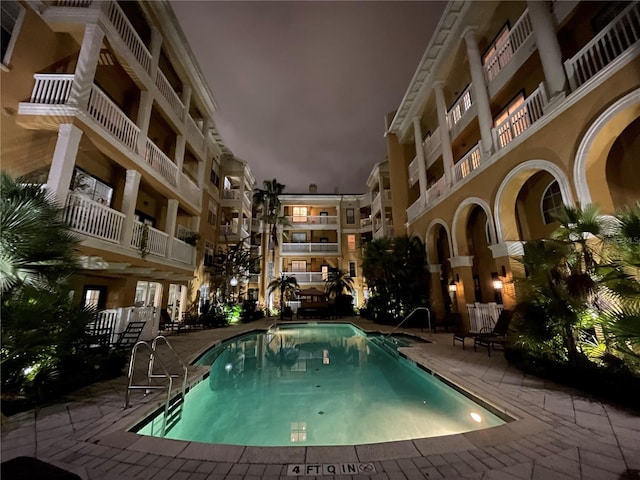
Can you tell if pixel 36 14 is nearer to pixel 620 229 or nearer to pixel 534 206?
pixel 620 229

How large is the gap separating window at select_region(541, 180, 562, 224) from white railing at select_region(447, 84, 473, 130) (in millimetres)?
4653

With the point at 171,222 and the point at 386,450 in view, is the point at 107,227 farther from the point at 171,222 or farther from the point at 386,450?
the point at 386,450

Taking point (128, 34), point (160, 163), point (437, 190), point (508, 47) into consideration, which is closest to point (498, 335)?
point (437, 190)

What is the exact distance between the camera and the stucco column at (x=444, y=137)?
1251 centimetres

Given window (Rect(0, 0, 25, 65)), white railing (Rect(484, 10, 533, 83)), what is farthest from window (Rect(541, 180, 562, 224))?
window (Rect(0, 0, 25, 65))

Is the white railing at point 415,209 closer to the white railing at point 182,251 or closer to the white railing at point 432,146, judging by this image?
the white railing at point 432,146

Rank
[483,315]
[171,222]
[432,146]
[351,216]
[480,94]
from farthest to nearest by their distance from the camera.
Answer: [351,216]
[432,146]
[171,222]
[483,315]
[480,94]

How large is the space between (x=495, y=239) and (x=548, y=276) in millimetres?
4255

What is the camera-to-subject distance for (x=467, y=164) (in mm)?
11250

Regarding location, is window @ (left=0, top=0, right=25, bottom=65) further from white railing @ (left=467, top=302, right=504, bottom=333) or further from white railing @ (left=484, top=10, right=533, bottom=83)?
white railing @ (left=467, top=302, right=504, bottom=333)

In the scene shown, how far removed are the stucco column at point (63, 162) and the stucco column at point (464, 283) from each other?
13258 mm

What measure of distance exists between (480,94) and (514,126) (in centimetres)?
247

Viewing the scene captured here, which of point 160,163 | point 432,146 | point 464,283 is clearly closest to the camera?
point 160,163

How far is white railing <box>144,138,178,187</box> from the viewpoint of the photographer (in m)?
9.98
